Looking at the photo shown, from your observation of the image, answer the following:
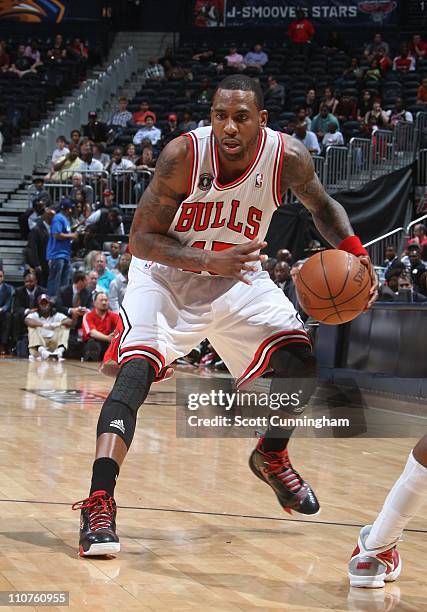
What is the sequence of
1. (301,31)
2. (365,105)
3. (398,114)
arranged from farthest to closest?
(301,31) < (365,105) < (398,114)

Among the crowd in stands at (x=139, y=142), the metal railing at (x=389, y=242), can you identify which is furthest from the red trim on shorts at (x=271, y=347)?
the metal railing at (x=389, y=242)

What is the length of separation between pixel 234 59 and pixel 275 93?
2.67 m

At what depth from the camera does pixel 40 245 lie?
1636 cm

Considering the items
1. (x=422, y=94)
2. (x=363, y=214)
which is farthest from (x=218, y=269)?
(x=422, y=94)

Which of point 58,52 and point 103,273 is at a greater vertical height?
point 58,52

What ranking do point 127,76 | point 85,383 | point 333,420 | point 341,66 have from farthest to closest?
point 127,76, point 341,66, point 85,383, point 333,420

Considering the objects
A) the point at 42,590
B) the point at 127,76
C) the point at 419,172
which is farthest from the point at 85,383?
the point at 127,76

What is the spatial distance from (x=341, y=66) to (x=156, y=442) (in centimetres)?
1527

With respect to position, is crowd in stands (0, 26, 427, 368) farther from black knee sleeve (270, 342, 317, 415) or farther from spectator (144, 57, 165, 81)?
black knee sleeve (270, 342, 317, 415)

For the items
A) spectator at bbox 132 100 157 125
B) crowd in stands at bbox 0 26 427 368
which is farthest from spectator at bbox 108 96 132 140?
spectator at bbox 132 100 157 125

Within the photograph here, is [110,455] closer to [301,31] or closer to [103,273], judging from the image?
[103,273]

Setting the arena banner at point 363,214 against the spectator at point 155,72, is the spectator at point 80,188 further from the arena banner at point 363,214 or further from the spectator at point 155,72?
the spectator at point 155,72

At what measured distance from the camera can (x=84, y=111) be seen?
869 inches

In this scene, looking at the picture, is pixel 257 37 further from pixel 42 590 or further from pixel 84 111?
pixel 42 590
